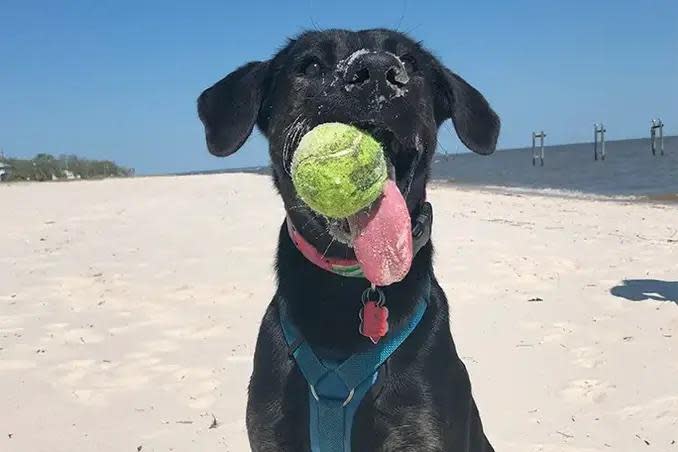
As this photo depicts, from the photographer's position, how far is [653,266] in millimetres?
8602

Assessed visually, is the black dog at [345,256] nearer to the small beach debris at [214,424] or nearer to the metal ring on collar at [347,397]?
the metal ring on collar at [347,397]

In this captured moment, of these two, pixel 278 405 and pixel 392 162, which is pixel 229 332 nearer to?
pixel 278 405

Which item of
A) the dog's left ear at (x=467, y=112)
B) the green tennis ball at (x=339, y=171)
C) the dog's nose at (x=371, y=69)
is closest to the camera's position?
the green tennis ball at (x=339, y=171)

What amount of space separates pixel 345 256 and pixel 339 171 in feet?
1.94

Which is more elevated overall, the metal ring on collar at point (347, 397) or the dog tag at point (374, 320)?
the dog tag at point (374, 320)

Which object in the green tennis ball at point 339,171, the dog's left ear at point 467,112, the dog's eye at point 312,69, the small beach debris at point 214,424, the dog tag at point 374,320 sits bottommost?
the small beach debris at point 214,424

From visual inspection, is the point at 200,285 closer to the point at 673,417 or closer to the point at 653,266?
the point at 673,417

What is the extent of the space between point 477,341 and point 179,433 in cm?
258

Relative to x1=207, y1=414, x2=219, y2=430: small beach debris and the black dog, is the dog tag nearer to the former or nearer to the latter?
the black dog

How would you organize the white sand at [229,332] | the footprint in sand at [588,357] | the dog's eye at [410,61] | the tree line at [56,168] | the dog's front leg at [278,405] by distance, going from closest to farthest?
1. the dog's front leg at [278,405]
2. the dog's eye at [410,61]
3. the white sand at [229,332]
4. the footprint in sand at [588,357]
5. the tree line at [56,168]

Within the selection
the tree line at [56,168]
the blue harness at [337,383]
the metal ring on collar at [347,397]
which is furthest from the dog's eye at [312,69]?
the tree line at [56,168]

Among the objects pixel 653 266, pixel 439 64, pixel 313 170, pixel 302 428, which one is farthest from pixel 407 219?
pixel 653 266

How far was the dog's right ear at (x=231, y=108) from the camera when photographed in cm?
311

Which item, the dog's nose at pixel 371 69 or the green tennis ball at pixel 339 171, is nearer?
the green tennis ball at pixel 339 171
